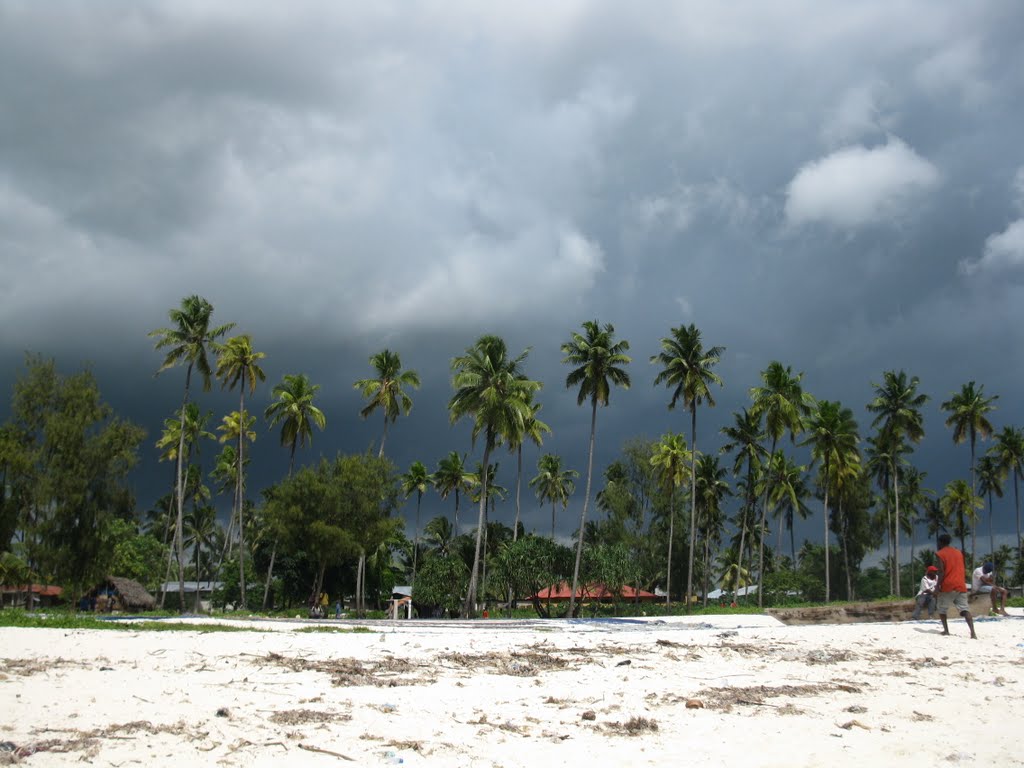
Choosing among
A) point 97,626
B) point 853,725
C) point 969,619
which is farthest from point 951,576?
point 97,626

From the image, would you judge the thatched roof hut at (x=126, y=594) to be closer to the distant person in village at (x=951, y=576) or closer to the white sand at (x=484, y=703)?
the white sand at (x=484, y=703)

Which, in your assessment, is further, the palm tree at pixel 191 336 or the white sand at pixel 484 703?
the palm tree at pixel 191 336

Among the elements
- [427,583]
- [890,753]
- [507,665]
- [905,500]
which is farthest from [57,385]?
[905,500]

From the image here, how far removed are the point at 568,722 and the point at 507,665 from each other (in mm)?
3585

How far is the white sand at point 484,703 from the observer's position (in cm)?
637

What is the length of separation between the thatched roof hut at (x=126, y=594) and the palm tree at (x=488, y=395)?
28.7m

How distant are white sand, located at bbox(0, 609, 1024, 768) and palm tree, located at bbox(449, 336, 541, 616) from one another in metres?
22.5

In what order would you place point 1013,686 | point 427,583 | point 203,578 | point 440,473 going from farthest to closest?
point 203,578, point 440,473, point 427,583, point 1013,686

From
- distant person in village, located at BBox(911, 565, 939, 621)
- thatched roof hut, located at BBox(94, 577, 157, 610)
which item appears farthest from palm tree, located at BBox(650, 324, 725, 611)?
thatched roof hut, located at BBox(94, 577, 157, 610)

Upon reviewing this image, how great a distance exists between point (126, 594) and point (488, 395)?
109 ft

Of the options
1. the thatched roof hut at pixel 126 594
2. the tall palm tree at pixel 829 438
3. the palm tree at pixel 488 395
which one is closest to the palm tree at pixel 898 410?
the tall palm tree at pixel 829 438

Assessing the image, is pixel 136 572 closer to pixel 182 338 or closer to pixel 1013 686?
pixel 182 338

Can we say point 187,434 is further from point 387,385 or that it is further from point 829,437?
point 829,437

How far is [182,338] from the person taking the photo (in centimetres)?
3781
